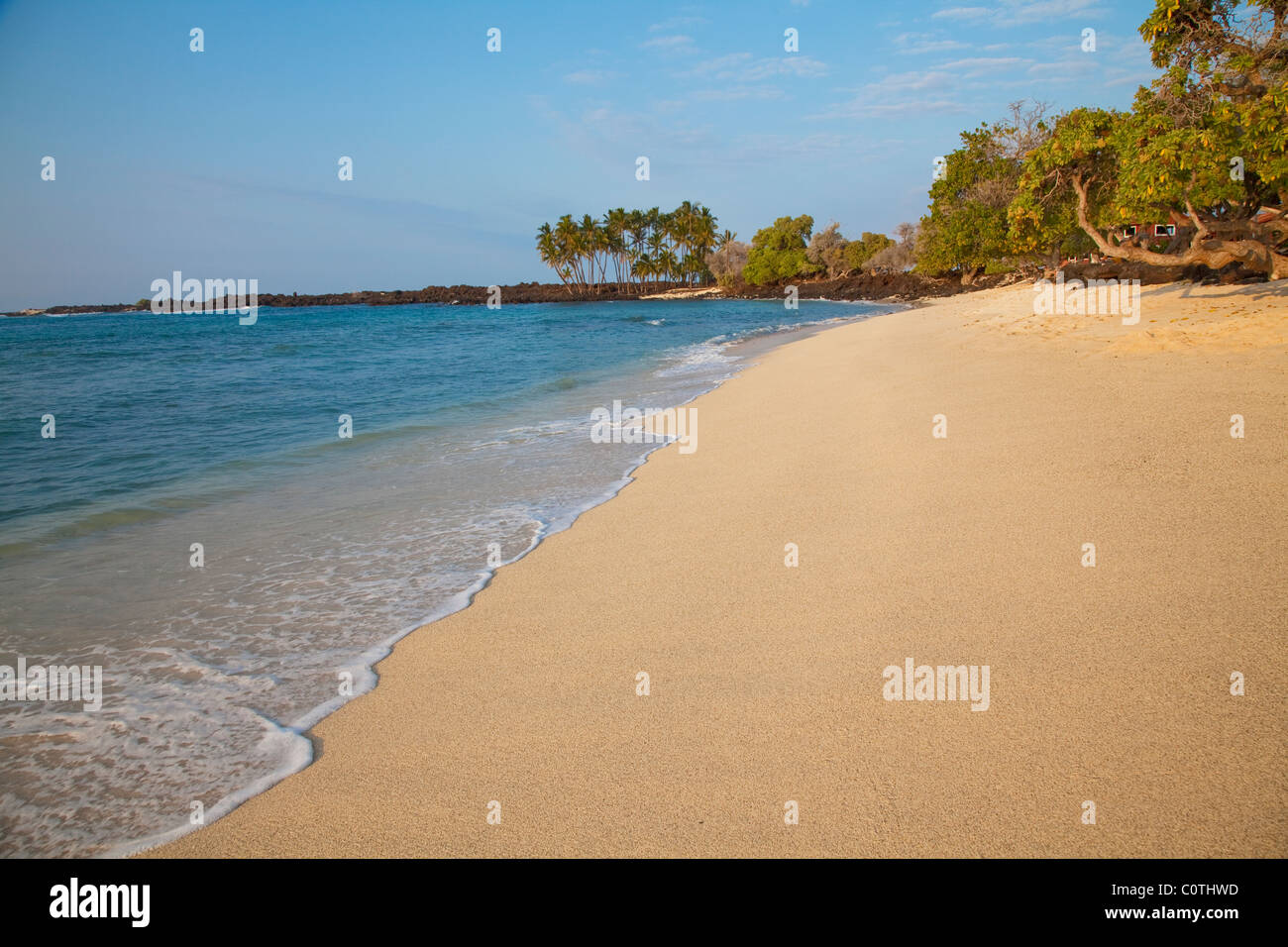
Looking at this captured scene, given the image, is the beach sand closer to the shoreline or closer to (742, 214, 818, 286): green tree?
the shoreline

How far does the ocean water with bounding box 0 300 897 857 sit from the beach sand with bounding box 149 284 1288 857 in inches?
19.6

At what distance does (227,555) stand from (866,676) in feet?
19.4

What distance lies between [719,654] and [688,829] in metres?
1.31

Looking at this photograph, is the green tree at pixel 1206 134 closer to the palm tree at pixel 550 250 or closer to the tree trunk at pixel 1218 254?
the tree trunk at pixel 1218 254

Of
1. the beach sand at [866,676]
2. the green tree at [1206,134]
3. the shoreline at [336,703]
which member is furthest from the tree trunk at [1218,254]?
the shoreline at [336,703]

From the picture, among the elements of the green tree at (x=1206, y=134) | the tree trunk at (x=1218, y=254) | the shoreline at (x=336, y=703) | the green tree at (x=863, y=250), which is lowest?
the shoreline at (x=336, y=703)

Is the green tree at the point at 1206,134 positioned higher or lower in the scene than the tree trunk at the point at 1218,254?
higher

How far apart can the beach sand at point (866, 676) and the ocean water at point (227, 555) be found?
0.50m

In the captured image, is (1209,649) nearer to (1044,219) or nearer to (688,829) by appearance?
(688,829)

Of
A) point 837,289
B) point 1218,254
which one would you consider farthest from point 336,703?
point 837,289

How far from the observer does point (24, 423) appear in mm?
13617

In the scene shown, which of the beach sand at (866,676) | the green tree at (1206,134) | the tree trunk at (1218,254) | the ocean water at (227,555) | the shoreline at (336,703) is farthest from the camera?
the tree trunk at (1218,254)

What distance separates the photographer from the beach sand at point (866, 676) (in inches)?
102

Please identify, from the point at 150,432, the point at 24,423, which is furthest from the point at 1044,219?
the point at 24,423
